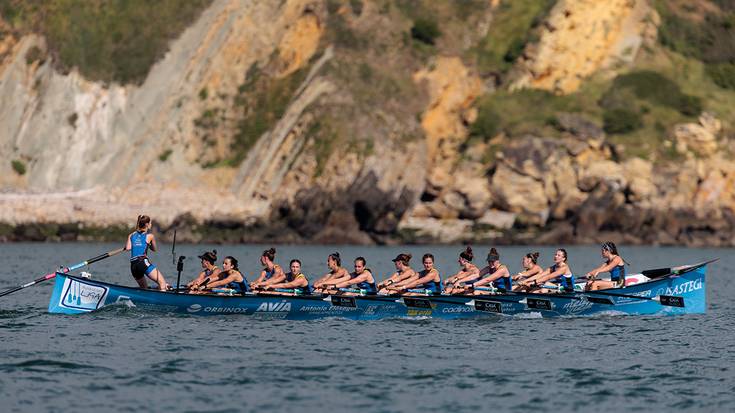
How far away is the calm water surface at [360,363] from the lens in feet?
79.1

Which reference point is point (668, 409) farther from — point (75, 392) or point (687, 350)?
point (75, 392)

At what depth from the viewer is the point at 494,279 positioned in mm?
37438

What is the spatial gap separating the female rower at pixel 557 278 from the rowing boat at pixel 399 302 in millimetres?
Answer: 577

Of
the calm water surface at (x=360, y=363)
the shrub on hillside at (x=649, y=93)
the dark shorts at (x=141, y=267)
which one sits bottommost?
the calm water surface at (x=360, y=363)

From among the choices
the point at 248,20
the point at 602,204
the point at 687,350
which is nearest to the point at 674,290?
the point at 687,350

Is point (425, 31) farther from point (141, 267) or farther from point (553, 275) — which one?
point (141, 267)

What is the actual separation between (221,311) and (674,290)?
43.2ft

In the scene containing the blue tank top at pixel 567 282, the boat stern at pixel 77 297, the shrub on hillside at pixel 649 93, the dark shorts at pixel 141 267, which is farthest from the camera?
the shrub on hillside at pixel 649 93

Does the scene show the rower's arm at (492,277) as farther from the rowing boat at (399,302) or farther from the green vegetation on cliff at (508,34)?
the green vegetation on cliff at (508,34)

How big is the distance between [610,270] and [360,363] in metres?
12.5

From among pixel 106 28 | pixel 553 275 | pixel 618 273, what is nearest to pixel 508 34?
pixel 106 28

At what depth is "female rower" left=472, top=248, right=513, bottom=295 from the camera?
Answer: 123ft

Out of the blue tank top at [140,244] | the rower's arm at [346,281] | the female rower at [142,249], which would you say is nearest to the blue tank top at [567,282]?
the rower's arm at [346,281]

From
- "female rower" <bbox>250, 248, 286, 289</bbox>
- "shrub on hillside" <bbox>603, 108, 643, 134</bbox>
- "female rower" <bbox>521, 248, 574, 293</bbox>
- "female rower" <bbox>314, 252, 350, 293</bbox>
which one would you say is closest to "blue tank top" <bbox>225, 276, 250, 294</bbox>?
"female rower" <bbox>250, 248, 286, 289</bbox>
